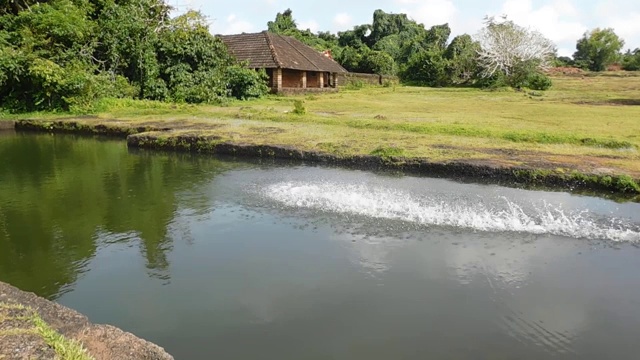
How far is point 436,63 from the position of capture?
42531 mm

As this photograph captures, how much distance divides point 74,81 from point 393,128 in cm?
1214

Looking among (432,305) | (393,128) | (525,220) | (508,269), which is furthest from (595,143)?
(432,305)

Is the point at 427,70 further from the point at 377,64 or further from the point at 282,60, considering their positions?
the point at 282,60

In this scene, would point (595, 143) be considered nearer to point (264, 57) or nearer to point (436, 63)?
point (264, 57)

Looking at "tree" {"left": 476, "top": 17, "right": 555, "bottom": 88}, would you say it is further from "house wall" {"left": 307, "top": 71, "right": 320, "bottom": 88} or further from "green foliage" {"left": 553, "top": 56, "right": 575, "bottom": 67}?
"green foliage" {"left": 553, "top": 56, "right": 575, "bottom": 67}

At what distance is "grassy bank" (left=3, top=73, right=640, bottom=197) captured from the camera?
10195 mm

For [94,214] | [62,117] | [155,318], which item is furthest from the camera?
[62,117]

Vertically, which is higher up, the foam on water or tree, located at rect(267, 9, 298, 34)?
tree, located at rect(267, 9, 298, 34)

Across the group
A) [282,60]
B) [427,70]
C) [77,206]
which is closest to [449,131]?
[77,206]

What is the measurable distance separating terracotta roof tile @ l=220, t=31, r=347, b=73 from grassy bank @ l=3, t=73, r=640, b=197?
9.28 metres

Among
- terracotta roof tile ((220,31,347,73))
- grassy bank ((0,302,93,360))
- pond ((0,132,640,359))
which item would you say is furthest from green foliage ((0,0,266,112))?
grassy bank ((0,302,93,360))

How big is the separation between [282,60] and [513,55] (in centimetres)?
2079

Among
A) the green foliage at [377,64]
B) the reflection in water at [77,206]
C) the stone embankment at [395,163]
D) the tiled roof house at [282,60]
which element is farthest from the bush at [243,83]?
the green foliage at [377,64]

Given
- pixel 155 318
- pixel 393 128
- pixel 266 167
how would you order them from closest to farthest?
pixel 155 318 → pixel 266 167 → pixel 393 128
